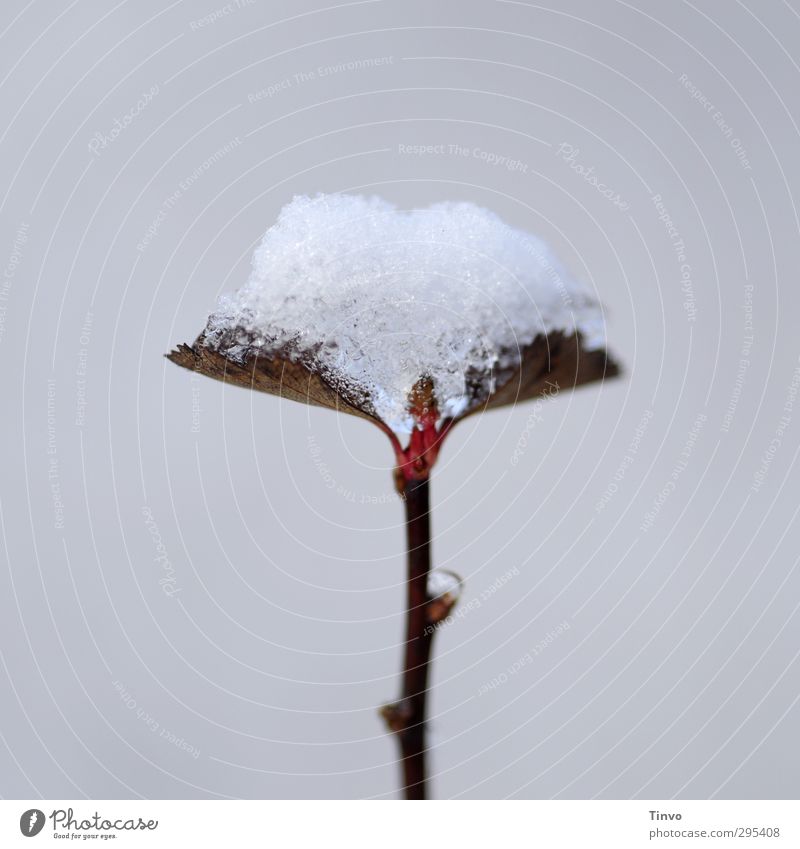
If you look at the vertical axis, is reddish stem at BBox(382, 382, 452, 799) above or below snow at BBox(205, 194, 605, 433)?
below

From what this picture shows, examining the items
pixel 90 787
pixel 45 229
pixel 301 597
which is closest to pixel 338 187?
pixel 45 229

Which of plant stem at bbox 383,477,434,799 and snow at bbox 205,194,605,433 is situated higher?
snow at bbox 205,194,605,433

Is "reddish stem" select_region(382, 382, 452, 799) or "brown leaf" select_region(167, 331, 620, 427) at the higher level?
"brown leaf" select_region(167, 331, 620, 427)

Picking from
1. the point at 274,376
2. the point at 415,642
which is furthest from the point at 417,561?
the point at 274,376

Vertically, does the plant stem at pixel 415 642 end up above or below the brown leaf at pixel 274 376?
below

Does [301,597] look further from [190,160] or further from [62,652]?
[190,160]
